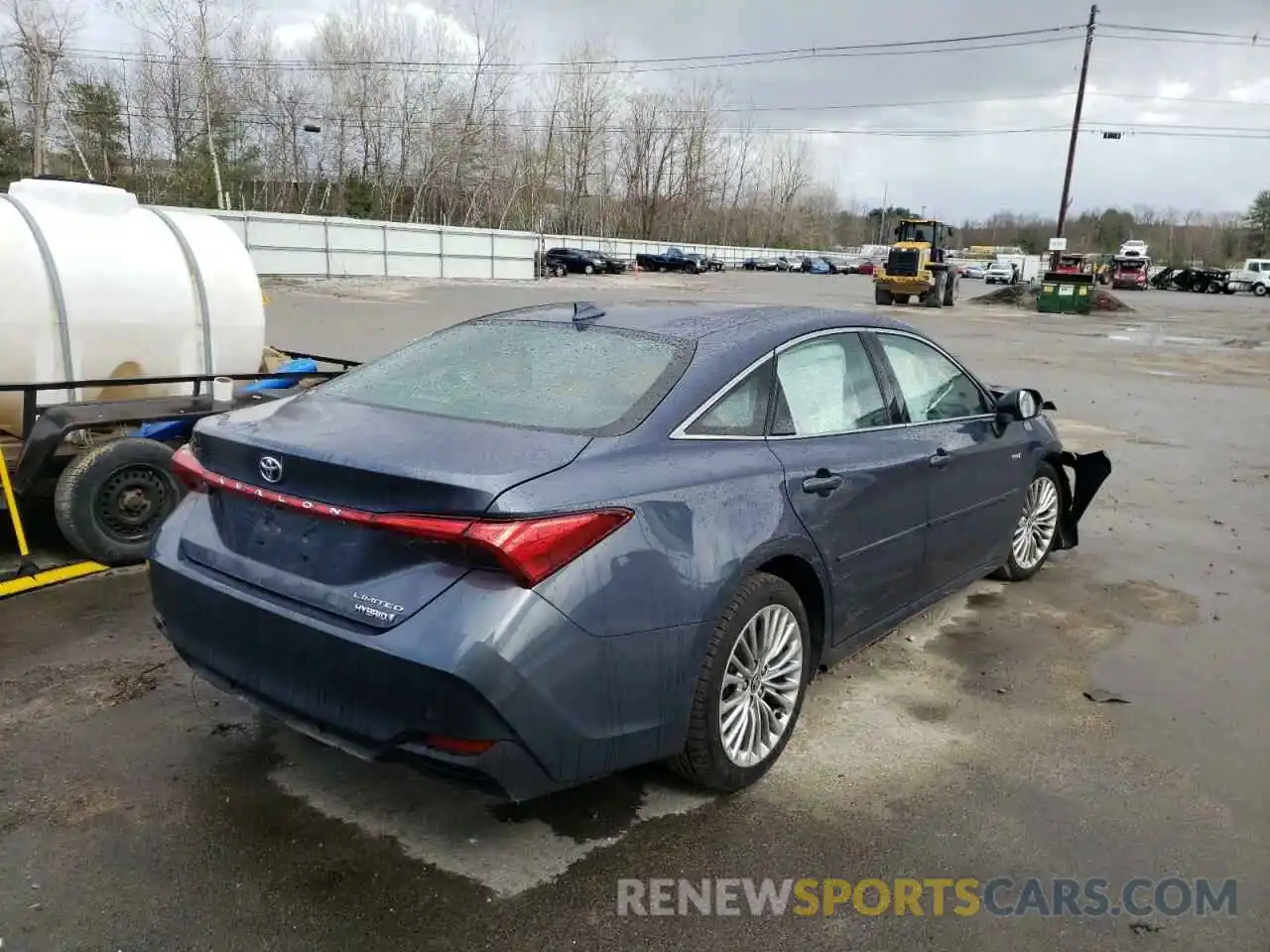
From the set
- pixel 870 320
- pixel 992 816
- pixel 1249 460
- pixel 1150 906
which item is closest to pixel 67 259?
pixel 870 320

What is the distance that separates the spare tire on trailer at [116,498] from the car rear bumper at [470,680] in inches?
102

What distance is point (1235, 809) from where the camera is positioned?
10.4ft

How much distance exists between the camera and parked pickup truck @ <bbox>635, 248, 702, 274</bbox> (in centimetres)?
6350

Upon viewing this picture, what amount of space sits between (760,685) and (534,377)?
1.27 meters

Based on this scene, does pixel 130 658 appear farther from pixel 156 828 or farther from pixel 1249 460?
pixel 1249 460

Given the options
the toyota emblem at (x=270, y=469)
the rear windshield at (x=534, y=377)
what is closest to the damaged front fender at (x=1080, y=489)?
the rear windshield at (x=534, y=377)

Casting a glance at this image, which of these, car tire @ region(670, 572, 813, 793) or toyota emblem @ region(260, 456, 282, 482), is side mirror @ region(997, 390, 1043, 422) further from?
toyota emblem @ region(260, 456, 282, 482)

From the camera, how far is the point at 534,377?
10.5 feet

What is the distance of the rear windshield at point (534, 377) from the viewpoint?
115 inches

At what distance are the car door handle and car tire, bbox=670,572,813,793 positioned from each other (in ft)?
1.09

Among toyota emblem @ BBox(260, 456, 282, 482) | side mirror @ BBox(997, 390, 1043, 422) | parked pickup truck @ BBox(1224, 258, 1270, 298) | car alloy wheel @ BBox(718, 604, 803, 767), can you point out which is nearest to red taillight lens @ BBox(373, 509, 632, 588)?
toyota emblem @ BBox(260, 456, 282, 482)

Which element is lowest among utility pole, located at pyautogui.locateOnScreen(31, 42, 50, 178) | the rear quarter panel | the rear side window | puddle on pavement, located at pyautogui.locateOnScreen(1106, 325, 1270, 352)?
puddle on pavement, located at pyautogui.locateOnScreen(1106, 325, 1270, 352)

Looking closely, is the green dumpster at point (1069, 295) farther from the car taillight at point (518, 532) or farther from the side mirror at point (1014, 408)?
the car taillight at point (518, 532)

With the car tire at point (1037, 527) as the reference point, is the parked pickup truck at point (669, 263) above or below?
above
